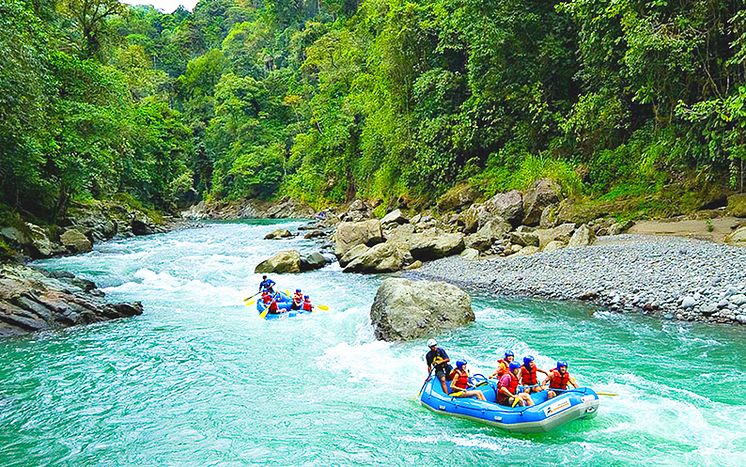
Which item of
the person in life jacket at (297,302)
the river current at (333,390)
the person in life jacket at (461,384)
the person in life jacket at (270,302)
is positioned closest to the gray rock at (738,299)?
the river current at (333,390)

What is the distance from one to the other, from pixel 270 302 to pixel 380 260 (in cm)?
595

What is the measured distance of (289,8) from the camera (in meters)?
73.1

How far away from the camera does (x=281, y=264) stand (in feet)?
66.8

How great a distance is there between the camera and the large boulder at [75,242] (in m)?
23.9

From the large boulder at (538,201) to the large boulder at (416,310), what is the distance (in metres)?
9.29

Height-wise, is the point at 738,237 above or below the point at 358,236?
below

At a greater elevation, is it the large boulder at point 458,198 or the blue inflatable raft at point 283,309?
the large boulder at point 458,198

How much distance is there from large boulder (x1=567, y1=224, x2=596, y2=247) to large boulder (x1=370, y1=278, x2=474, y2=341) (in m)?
6.08

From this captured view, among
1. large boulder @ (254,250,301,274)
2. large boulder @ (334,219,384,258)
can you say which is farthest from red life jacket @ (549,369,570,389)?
large boulder @ (334,219,384,258)

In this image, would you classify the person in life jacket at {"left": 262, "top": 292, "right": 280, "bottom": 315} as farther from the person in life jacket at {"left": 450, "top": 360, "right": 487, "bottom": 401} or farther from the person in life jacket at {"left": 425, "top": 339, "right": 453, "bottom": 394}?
the person in life jacket at {"left": 450, "top": 360, "right": 487, "bottom": 401}

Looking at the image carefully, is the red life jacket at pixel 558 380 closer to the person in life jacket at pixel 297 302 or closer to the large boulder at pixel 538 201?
the person in life jacket at pixel 297 302

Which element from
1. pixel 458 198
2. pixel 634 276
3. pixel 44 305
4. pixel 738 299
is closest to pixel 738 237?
pixel 634 276

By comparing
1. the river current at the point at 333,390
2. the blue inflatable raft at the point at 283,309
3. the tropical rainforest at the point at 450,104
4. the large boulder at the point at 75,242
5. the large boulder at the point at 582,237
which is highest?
the tropical rainforest at the point at 450,104

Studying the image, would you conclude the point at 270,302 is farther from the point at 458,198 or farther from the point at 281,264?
the point at 458,198
